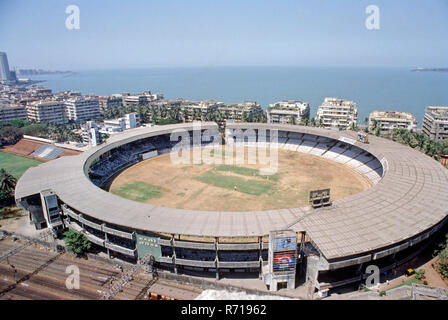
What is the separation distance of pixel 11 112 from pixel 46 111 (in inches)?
566

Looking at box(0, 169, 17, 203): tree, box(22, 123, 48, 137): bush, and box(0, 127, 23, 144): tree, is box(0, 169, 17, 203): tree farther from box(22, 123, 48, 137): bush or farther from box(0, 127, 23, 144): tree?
box(22, 123, 48, 137): bush

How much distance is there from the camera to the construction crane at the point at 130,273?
3431 centimetres

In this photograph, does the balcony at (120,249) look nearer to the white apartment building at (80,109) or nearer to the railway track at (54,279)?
the railway track at (54,279)

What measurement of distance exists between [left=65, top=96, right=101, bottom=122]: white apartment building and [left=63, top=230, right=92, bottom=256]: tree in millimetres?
117363

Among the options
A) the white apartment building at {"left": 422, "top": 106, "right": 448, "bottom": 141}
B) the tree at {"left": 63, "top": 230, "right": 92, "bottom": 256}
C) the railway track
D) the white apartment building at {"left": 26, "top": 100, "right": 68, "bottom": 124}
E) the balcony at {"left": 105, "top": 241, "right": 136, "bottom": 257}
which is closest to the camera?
the railway track

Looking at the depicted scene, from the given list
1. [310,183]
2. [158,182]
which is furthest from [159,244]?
[310,183]

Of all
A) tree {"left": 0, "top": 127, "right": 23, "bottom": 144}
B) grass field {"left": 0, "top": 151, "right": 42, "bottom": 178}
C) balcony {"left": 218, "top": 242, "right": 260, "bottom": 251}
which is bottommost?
grass field {"left": 0, "top": 151, "right": 42, "bottom": 178}

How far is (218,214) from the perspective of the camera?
38781 mm

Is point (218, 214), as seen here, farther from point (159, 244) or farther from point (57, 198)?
point (57, 198)

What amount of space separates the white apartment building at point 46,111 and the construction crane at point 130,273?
123470 mm

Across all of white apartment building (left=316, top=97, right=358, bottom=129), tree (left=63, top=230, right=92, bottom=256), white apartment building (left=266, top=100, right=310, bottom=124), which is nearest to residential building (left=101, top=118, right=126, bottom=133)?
white apartment building (left=266, top=100, right=310, bottom=124)

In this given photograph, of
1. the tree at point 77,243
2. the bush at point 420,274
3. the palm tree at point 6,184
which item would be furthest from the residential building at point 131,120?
the bush at point 420,274

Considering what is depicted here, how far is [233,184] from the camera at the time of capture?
67000mm

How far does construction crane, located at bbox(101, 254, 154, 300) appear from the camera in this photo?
34312 millimetres
